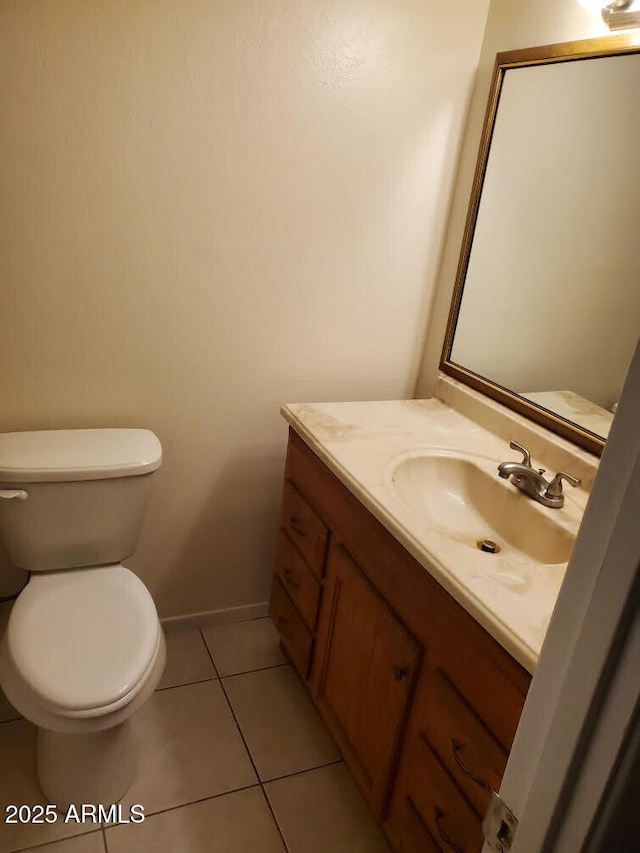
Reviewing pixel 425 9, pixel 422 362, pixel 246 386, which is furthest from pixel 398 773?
pixel 425 9

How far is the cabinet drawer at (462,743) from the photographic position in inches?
39.6

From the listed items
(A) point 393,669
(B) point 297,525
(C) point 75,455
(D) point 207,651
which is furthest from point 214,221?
(D) point 207,651

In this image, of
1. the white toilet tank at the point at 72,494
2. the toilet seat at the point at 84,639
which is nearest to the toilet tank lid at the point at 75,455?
the white toilet tank at the point at 72,494

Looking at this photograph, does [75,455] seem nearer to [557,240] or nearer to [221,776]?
[221,776]

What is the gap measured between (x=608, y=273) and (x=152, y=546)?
4.91ft

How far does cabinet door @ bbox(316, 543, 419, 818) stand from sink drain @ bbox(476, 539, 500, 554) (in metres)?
0.25

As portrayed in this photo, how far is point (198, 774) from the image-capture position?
1.59 metres

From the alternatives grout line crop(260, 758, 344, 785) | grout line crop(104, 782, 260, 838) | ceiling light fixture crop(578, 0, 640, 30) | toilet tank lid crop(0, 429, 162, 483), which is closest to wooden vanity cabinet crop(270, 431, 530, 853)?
grout line crop(260, 758, 344, 785)

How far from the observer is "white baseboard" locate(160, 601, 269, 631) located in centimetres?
204

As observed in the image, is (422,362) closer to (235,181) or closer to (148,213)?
(235,181)

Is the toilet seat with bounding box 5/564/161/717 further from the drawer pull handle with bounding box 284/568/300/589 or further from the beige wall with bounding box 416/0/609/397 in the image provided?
the beige wall with bounding box 416/0/609/397

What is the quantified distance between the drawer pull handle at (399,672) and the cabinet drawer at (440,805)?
4.9 inches

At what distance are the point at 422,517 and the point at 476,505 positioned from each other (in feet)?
1.06

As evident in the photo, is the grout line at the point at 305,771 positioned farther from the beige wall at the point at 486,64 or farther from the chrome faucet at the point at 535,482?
the beige wall at the point at 486,64
